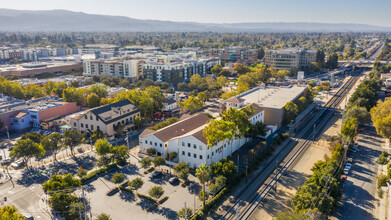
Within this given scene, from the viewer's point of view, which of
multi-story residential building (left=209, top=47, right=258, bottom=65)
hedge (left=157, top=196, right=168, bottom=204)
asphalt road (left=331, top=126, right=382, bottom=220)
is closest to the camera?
asphalt road (left=331, top=126, right=382, bottom=220)

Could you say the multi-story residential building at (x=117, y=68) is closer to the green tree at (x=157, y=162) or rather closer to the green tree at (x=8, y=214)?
the green tree at (x=157, y=162)

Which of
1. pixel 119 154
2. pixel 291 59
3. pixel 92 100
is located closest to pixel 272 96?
pixel 119 154

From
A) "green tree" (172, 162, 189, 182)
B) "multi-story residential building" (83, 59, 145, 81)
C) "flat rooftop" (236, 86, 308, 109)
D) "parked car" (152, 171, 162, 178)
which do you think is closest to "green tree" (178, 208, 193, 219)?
"green tree" (172, 162, 189, 182)

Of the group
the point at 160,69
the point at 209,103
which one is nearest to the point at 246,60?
the point at 160,69

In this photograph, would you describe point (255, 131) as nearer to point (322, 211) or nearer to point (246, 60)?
point (322, 211)

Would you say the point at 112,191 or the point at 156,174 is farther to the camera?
the point at 156,174

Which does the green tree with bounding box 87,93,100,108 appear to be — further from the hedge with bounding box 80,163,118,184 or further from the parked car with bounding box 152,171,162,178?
the parked car with bounding box 152,171,162,178

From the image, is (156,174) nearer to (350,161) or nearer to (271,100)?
(350,161)

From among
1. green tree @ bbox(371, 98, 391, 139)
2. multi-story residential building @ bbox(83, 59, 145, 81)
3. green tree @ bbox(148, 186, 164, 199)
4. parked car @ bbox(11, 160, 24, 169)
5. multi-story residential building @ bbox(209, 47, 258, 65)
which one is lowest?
parked car @ bbox(11, 160, 24, 169)
